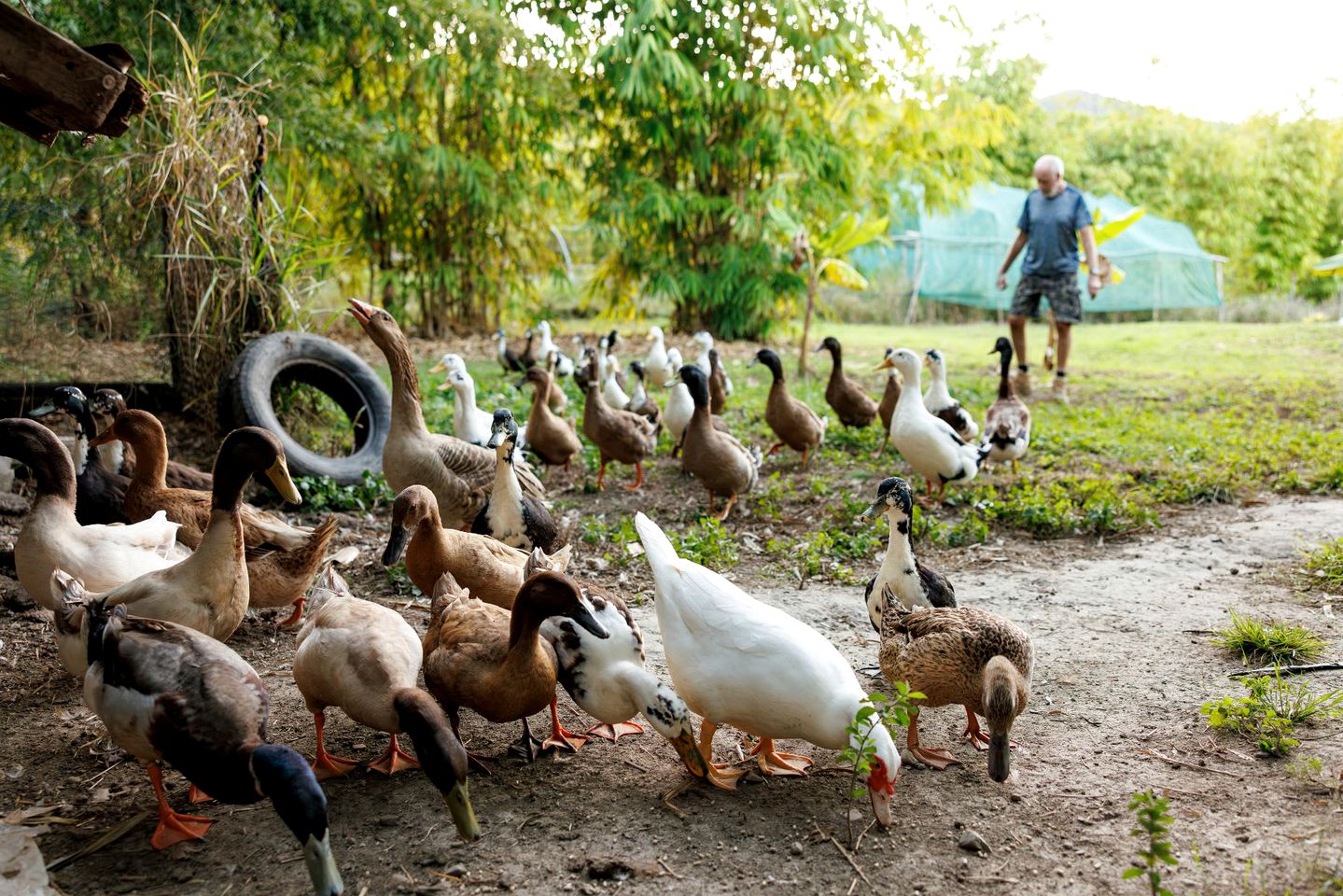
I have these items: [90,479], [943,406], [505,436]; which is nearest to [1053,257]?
[943,406]

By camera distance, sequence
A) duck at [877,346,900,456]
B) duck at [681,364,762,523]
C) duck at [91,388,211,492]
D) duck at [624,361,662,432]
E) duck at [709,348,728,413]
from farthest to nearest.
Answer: duck at [709,348,728,413] < duck at [624,361,662,432] < duck at [877,346,900,456] < duck at [681,364,762,523] < duck at [91,388,211,492]

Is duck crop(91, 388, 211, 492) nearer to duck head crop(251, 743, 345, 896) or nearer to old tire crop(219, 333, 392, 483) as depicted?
old tire crop(219, 333, 392, 483)

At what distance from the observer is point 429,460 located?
584cm

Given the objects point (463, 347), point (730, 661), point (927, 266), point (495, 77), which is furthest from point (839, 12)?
point (730, 661)

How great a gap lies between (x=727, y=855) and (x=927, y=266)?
74.6 ft

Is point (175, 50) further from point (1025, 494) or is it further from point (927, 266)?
point (927, 266)

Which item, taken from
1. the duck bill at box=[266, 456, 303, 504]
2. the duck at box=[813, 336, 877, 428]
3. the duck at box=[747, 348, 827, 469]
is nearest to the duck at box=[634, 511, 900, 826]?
the duck bill at box=[266, 456, 303, 504]

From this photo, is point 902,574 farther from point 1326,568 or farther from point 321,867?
point 321,867

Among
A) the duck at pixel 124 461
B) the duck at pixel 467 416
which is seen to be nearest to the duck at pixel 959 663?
the duck at pixel 124 461

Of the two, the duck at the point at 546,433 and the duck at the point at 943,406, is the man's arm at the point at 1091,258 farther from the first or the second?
the duck at the point at 546,433

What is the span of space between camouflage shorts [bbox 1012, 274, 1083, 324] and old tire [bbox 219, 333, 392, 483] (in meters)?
6.70

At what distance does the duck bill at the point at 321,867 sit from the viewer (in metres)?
2.70

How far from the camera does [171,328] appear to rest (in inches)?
302

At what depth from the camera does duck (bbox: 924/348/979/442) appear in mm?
7711
